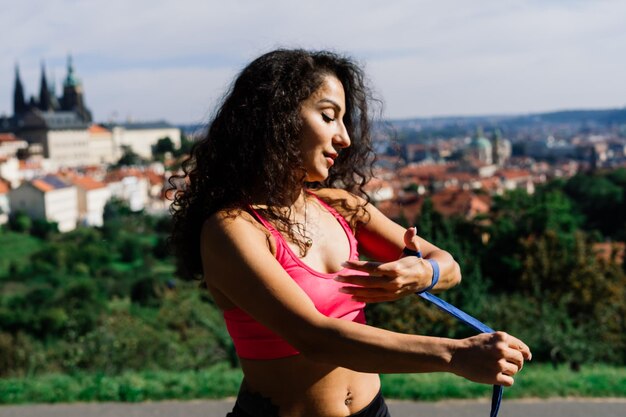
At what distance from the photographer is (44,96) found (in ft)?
294

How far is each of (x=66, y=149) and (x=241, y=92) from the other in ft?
284

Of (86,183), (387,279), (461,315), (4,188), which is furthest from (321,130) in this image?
(86,183)

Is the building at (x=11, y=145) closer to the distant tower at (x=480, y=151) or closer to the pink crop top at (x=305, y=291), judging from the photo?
the distant tower at (x=480, y=151)

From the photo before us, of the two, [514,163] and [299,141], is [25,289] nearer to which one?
[299,141]

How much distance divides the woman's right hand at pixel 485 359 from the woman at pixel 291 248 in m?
0.10

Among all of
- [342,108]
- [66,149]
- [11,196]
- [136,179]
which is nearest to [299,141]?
[342,108]

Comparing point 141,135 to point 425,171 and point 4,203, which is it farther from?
point 4,203

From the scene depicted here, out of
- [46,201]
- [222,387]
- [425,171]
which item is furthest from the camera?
[425,171]

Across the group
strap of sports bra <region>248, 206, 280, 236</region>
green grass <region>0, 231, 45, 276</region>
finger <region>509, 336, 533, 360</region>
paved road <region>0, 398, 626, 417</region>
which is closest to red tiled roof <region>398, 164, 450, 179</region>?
green grass <region>0, 231, 45, 276</region>

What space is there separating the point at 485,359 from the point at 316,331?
24 centimetres

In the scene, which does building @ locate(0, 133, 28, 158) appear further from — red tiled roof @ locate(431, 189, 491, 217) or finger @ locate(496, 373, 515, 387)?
finger @ locate(496, 373, 515, 387)

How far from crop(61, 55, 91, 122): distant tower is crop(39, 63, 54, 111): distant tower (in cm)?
191

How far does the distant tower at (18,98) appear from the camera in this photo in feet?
298

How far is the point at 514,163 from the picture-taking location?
12225cm
